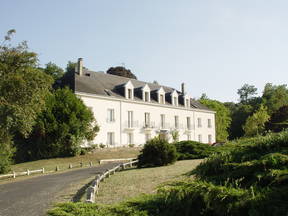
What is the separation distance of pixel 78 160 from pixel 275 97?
52.7m

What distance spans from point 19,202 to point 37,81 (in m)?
9.83

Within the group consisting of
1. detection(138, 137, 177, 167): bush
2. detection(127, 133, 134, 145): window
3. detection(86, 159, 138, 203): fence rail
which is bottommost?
detection(86, 159, 138, 203): fence rail

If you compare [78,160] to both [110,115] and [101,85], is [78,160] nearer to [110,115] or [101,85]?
[110,115]

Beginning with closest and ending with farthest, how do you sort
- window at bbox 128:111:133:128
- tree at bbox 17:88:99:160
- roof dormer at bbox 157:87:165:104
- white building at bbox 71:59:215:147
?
tree at bbox 17:88:99:160, white building at bbox 71:59:215:147, window at bbox 128:111:133:128, roof dormer at bbox 157:87:165:104

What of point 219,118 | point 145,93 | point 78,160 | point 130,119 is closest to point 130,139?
point 130,119

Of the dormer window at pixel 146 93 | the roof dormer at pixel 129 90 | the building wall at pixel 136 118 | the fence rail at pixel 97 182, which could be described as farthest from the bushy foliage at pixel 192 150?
the dormer window at pixel 146 93

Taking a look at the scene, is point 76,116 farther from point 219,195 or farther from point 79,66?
point 219,195

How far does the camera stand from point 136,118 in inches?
1448

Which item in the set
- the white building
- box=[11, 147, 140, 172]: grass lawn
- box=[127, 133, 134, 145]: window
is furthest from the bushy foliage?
box=[127, 133, 134, 145]: window

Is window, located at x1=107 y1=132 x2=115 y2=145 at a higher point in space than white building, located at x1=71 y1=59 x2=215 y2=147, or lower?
lower

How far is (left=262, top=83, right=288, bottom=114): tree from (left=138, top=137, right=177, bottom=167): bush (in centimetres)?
5052

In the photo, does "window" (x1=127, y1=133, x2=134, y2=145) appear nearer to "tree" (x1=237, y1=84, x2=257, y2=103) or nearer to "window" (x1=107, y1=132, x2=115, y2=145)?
"window" (x1=107, y1=132, x2=115, y2=145)

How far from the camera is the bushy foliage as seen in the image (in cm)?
2100

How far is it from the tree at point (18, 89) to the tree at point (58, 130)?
23.6 ft
